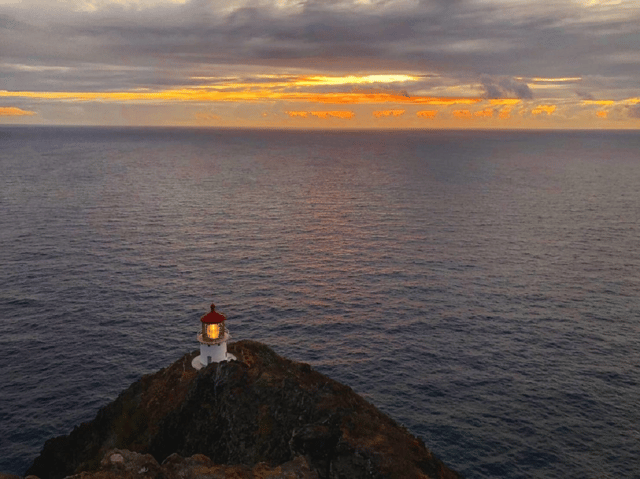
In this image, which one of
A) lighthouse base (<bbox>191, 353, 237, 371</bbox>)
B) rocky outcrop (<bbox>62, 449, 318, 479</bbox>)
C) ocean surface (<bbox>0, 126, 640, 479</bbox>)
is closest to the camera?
rocky outcrop (<bbox>62, 449, 318, 479</bbox>)

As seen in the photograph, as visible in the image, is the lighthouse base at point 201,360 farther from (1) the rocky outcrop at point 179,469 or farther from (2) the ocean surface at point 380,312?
(2) the ocean surface at point 380,312

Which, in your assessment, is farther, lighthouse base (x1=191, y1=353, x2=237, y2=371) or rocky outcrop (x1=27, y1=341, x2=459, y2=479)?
lighthouse base (x1=191, y1=353, x2=237, y2=371)

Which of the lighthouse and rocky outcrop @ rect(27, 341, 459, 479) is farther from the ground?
the lighthouse

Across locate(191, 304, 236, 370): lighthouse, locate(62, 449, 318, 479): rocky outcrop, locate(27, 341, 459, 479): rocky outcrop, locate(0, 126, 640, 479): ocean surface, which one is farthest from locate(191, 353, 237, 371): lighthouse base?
locate(0, 126, 640, 479): ocean surface

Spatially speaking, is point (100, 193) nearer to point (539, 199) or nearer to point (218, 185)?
point (218, 185)

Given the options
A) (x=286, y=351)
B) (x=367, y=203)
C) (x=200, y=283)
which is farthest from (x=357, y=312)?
(x=367, y=203)

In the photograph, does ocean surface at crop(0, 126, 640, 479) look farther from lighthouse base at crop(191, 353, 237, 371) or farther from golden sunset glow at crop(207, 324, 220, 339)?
golden sunset glow at crop(207, 324, 220, 339)

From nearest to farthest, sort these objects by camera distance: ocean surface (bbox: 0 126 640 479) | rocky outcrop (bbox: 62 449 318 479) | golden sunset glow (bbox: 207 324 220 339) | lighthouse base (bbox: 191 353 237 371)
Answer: rocky outcrop (bbox: 62 449 318 479) → golden sunset glow (bbox: 207 324 220 339) → lighthouse base (bbox: 191 353 237 371) → ocean surface (bbox: 0 126 640 479)

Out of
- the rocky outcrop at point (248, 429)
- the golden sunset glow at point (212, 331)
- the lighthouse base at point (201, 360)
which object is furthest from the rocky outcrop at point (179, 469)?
the golden sunset glow at point (212, 331)
